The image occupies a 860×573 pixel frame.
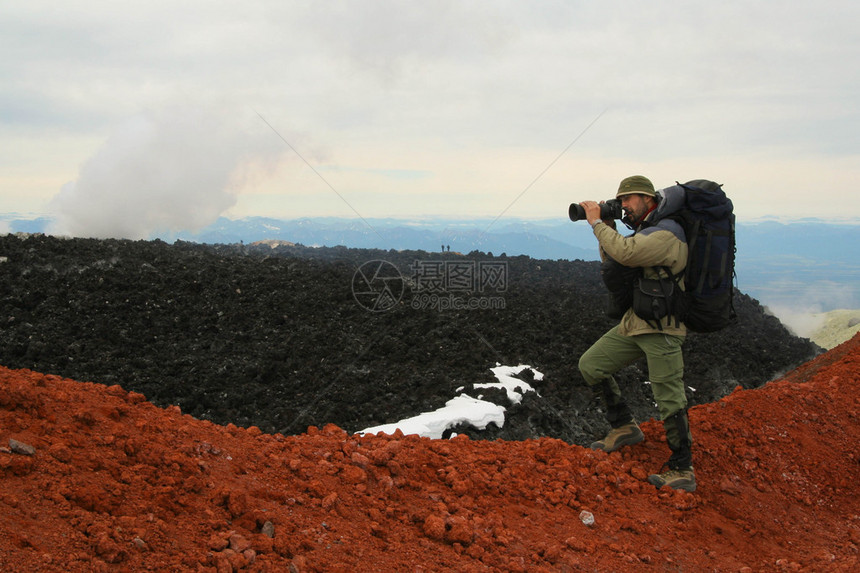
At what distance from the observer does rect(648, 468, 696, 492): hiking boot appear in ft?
14.5

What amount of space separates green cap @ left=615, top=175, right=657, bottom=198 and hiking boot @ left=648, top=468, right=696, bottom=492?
2.17m

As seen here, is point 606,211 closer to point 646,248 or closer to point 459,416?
point 646,248

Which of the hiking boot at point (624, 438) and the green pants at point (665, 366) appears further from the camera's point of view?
the hiking boot at point (624, 438)

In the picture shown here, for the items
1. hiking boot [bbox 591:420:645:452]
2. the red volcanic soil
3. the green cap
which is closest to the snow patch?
the red volcanic soil

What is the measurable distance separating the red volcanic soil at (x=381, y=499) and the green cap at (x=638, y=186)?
215cm

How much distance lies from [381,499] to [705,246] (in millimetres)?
2935

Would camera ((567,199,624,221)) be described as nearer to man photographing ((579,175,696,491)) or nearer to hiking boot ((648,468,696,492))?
man photographing ((579,175,696,491))

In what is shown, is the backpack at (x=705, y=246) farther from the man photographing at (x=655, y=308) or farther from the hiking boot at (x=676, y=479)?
the hiking boot at (x=676, y=479)

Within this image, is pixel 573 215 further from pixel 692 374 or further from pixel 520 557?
pixel 692 374

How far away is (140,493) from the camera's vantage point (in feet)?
9.58

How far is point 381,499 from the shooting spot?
367cm

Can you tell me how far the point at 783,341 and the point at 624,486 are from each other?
1204 cm

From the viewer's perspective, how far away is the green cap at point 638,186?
4.46m

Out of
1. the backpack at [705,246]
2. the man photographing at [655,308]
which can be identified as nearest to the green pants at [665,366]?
the man photographing at [655,308]
